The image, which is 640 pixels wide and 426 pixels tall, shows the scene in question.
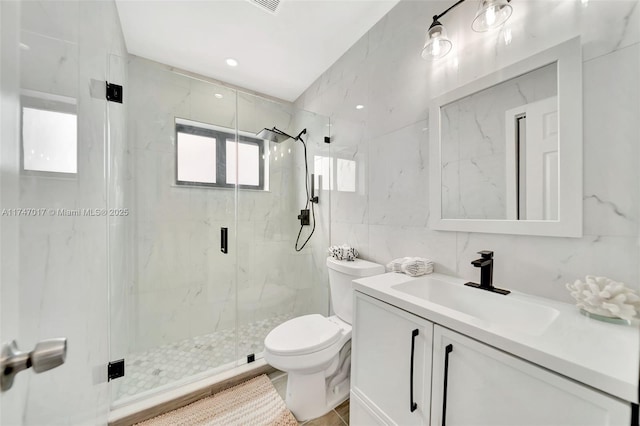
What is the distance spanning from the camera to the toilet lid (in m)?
1.27

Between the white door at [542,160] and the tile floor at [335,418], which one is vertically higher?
the white door at [542,160]

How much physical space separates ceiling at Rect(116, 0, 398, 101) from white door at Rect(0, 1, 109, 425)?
1.83 ft

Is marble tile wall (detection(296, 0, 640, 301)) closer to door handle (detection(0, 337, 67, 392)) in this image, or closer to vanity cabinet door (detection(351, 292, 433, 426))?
vanity cabinet door (detection(351, 292, 433, 426))

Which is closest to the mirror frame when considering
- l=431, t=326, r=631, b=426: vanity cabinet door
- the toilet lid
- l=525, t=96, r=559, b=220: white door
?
l=525, t=96, r=559, b=220: white door

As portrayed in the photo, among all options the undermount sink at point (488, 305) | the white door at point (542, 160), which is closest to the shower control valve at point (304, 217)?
the undermount sink at point (488, 305)

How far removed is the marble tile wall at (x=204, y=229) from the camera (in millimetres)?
1786

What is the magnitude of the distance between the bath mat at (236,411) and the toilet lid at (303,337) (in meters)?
0.42

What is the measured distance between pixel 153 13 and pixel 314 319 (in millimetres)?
2322

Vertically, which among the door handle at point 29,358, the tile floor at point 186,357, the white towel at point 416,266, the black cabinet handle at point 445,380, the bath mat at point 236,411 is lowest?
the bath mat at point 236,411

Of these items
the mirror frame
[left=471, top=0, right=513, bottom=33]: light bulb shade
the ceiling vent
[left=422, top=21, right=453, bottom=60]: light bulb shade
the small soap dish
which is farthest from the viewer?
the ceiling vent

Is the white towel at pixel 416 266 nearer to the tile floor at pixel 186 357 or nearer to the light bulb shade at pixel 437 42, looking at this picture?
the light bulb shade at pixel 437 42

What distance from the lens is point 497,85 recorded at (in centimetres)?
102

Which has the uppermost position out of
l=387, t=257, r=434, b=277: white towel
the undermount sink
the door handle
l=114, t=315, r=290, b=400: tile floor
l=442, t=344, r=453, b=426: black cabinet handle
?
the door handle

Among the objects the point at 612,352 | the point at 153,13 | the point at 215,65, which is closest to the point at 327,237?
the point at 612,352
